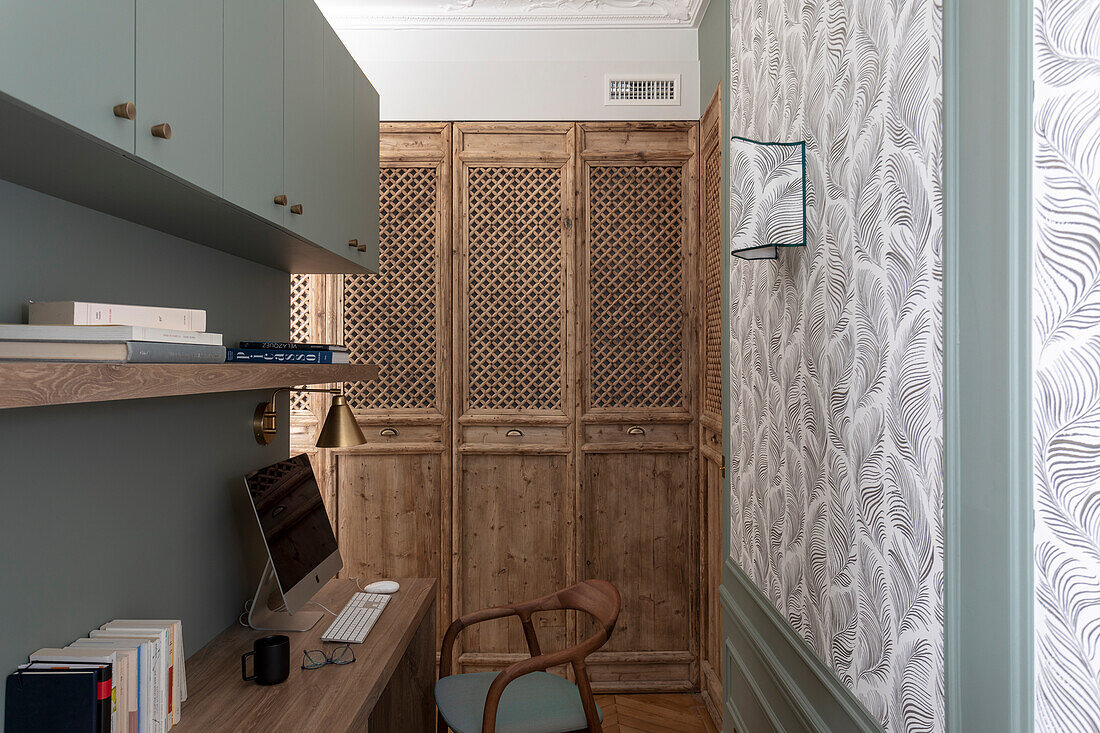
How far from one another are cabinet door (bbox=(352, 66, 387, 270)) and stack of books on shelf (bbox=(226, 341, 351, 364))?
0.41 metres

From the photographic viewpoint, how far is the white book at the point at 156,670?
1262 mm

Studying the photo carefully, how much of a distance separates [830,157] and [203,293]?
4.94ft

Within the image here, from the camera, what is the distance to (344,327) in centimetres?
321

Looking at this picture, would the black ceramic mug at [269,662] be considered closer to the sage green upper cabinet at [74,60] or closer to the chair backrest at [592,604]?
the chair backrest at [592,604]

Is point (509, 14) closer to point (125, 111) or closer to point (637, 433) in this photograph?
point (637, 433)

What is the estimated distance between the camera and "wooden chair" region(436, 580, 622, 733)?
5.77 feet

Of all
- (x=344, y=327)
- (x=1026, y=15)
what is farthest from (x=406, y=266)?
(x=1026, y=15)

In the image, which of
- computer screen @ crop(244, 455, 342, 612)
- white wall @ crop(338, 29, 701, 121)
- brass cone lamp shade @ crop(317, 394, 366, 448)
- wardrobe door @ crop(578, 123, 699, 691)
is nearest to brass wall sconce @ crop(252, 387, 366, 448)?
brass cone lamp shade @ crop(317, 394, 366, 448)

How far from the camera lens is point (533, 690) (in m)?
1.99

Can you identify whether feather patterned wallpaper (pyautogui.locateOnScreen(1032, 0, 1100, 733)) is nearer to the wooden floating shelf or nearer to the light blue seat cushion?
the wooden floating shelf

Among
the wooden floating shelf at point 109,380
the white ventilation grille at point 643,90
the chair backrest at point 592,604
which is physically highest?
the white ventilation grille at point 643,90

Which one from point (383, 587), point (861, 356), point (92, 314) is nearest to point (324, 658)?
point (383, 587)

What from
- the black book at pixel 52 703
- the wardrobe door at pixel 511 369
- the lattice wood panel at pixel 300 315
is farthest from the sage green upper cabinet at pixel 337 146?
the lattice wood panel at pixel 300 315

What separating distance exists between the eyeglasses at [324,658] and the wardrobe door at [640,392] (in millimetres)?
1637
